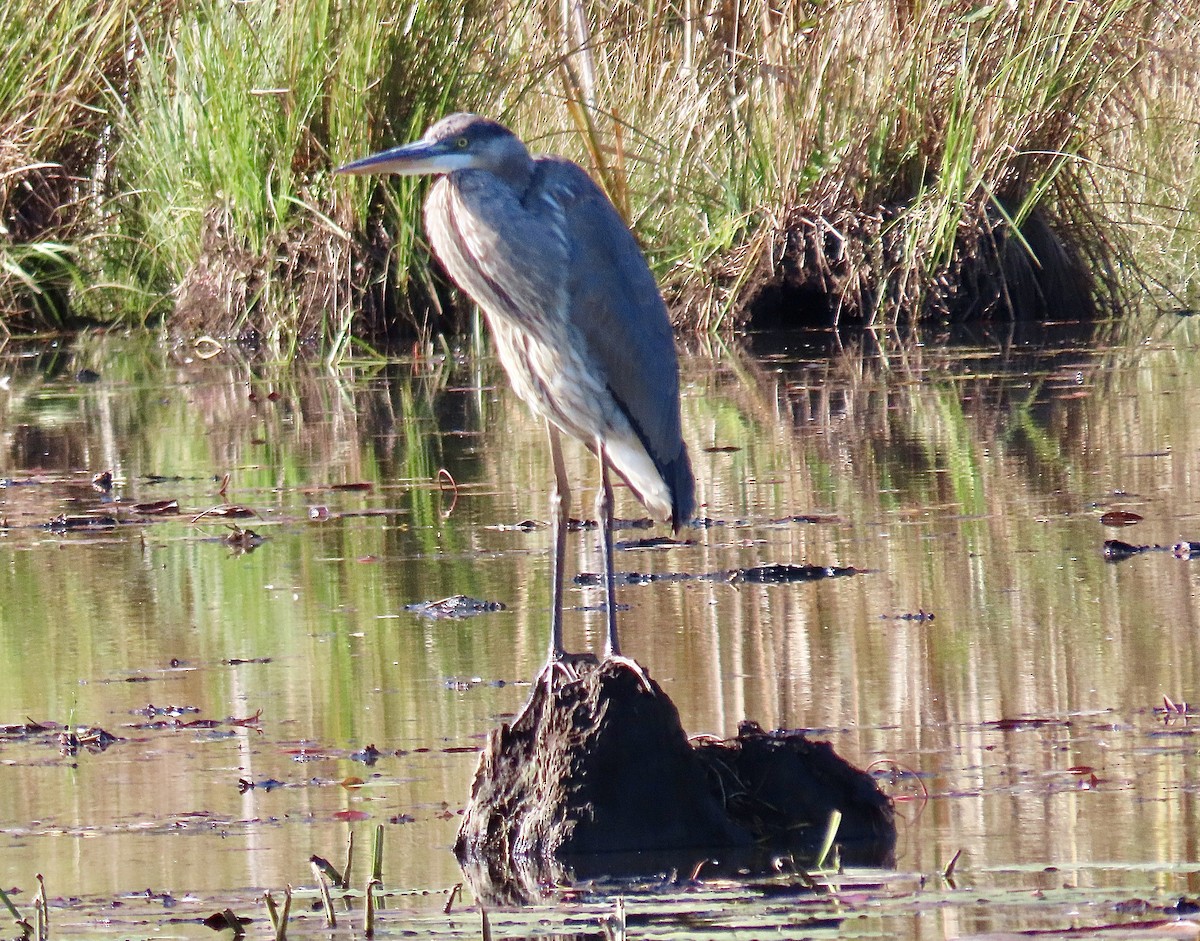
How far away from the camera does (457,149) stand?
14.1 ft

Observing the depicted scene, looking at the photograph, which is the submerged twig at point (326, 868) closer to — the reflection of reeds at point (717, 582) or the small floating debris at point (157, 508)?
the reflection of reeds at point (717, 582)

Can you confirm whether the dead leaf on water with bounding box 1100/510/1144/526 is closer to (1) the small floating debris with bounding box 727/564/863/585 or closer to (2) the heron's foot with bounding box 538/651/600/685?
(1) the small floating debris with bounding box 727/564/863/585

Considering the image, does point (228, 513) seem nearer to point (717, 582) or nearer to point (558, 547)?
point (717, 582)

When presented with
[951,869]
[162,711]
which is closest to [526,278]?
[162,711]

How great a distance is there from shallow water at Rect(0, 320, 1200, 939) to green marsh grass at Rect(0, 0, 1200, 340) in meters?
2.72

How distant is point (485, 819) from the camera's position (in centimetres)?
323

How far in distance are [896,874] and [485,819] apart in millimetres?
671

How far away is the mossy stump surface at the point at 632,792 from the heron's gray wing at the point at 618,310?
1395mm

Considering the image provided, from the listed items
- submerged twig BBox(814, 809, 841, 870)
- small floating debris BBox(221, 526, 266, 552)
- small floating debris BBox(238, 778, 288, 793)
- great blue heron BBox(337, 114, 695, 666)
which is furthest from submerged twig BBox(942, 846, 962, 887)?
small floating debris BBox(221, 526, 266, 552)

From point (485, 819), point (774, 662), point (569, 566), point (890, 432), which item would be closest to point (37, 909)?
point (485, 819)

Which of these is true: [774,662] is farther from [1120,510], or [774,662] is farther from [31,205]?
[31,205]

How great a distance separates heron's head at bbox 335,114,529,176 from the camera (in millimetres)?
4277

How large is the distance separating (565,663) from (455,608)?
3.63 feet

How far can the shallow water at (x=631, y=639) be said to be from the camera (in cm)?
302
